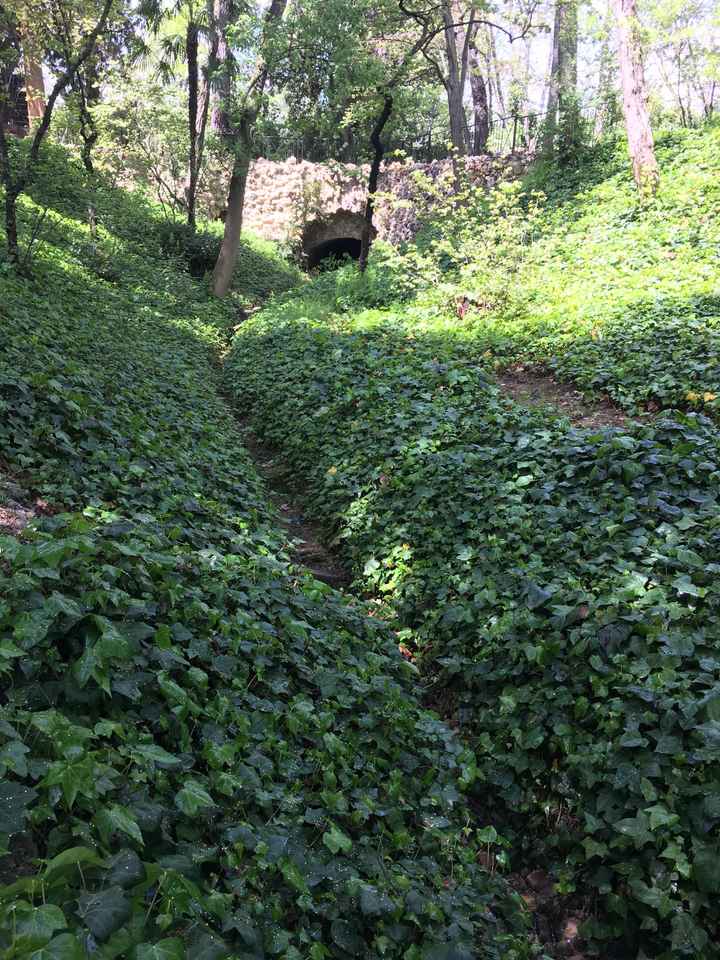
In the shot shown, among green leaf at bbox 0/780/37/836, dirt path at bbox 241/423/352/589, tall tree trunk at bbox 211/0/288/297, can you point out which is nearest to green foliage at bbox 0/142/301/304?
tall tree trunk at bbox 211/0/288/297

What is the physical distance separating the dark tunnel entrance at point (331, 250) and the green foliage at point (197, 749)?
2117 cm

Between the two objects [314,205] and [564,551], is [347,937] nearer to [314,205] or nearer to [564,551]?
[564,551]

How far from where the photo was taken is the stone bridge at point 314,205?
22109 millimetres

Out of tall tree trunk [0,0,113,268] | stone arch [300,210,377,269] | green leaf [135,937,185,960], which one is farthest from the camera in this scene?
stone arch [300,210,377,269]

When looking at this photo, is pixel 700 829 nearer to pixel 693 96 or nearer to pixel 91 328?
pixel 91 328

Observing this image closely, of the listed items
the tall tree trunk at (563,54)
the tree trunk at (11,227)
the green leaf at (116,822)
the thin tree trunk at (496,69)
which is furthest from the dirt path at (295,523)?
the thin tree trunk at (496,69)

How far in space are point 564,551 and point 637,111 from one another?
41.5ft

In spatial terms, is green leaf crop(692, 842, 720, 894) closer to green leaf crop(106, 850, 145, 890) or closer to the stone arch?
green leaf crop(106, 850, 145, 890)

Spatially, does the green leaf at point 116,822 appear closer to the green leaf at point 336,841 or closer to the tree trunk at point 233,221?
the green leaf at point 336,841

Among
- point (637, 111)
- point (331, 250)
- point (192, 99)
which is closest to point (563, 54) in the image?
point (331, 250)

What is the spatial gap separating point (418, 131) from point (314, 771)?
33910 mm

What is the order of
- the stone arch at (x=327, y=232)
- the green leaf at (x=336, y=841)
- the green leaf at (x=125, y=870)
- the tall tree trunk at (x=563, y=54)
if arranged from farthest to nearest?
the stone arch at (x=327, y=232) → the tall tree trunk at (x=563, y=54) → the green leaf at (x=336, y=841) → the green leaf at (x=125, y=870)

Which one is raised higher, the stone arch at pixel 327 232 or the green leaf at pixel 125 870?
the stone arch at pixel 327 232

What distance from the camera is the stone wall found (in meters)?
21.5
